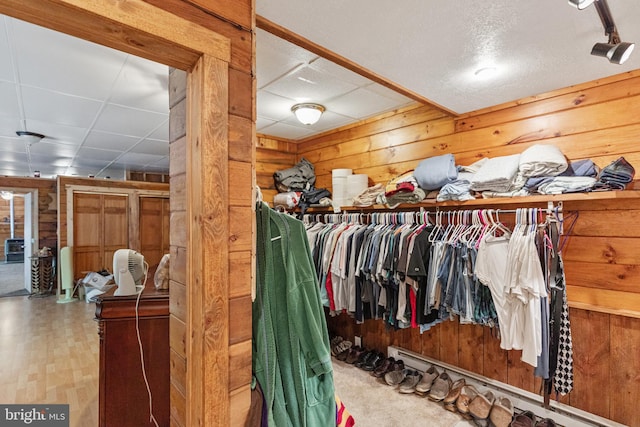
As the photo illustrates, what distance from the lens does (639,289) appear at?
198cm

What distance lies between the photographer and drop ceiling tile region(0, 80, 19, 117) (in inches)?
95.3

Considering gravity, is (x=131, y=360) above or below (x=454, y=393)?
above

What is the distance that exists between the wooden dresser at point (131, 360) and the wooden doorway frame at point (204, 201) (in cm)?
82

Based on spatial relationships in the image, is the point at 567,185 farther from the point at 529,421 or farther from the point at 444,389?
the point at 444,389

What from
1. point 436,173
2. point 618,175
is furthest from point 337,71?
point 618,175

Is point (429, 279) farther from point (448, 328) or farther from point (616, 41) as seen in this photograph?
point (616, 41)

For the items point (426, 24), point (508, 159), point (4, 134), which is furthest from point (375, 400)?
point (4, 134)

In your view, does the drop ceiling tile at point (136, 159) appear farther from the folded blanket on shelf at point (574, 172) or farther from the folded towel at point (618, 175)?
the folded towel at point (618, 175)

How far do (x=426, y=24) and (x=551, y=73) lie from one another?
3.54ft

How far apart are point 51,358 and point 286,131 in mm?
3519

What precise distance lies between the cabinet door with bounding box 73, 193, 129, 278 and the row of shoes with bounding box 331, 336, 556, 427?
516 centimetres

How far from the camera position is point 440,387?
8.36 feet

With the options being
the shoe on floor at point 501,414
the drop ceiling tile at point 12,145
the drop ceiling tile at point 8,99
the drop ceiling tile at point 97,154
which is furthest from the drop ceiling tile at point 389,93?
the drop ceiling tile at point 12,145

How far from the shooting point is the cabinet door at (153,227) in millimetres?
6512
